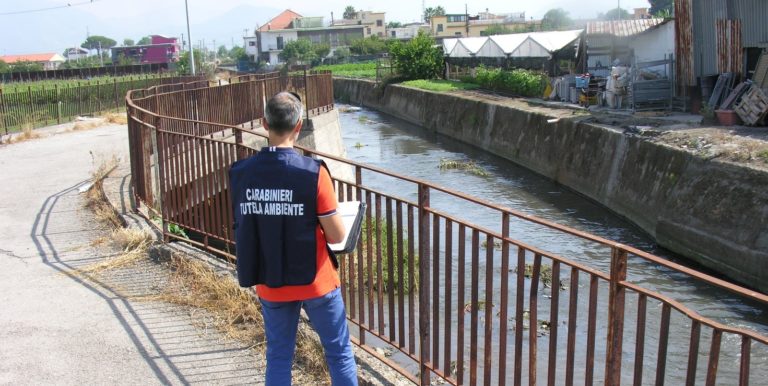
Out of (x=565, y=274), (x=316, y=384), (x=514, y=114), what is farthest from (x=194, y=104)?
(x=514, y=114)

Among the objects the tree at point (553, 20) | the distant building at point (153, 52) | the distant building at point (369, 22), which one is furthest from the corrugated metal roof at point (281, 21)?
the tree at point (553, 20)

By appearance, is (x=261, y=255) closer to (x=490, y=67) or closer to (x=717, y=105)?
(x=717, y=105)

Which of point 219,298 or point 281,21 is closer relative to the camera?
point 219,298

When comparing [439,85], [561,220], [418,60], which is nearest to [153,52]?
[418,60]

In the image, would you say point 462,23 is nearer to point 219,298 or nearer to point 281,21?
point 281,21

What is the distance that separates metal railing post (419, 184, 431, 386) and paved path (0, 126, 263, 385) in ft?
3.37

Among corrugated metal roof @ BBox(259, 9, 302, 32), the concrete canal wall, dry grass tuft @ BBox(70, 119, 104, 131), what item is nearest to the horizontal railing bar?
the concrete canal wall

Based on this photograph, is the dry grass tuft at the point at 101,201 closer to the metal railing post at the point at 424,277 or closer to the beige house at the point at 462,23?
the metal railing post at the point at 424,277

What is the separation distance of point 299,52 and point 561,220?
89.0 meters

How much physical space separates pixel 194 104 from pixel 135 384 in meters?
11.4

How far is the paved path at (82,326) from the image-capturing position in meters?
4.81

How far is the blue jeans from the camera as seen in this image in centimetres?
360

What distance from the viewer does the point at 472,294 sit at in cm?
415

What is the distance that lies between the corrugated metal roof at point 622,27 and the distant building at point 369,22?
96.0 meters
